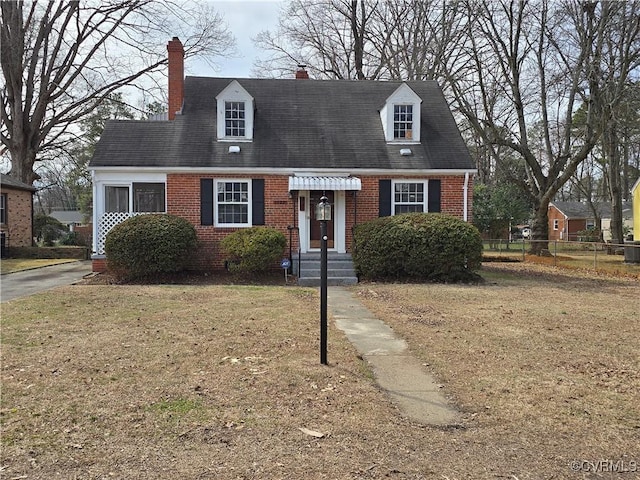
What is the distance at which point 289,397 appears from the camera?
4723 millimetres

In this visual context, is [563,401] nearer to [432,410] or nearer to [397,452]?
[432,410]

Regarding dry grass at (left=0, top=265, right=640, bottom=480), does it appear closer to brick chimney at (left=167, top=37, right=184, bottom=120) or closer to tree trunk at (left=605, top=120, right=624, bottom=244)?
brick chimney at (left=167, top=37, right=184, bottom=120)

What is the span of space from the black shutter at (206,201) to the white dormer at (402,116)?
6253mm

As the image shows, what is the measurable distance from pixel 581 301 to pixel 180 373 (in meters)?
9.18

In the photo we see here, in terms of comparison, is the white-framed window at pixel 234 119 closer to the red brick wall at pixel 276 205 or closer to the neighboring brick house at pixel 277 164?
the neighboring brick house at pixel 277 164

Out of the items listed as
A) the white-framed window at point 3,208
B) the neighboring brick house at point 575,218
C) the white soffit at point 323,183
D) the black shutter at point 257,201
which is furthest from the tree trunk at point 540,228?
the neighboring brick house at point 575,218

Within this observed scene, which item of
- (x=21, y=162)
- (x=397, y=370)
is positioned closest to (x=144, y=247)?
(x=397, y=370)

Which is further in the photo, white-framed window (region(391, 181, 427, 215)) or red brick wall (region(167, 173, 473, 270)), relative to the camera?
white-framed window (region(391, 181, 427, 215))

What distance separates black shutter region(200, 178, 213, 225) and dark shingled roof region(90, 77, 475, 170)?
566 mm

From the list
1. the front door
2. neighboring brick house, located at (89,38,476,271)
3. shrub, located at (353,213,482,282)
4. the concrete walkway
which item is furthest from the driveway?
shrub, located at (353,213,482,282)

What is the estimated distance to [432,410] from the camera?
4504 mm

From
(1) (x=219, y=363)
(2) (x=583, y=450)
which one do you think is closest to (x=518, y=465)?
(2) (x=583, y=450)

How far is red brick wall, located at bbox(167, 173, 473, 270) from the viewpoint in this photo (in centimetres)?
1584

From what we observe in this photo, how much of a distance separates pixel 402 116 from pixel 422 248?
18.7ft
